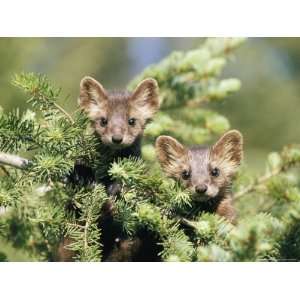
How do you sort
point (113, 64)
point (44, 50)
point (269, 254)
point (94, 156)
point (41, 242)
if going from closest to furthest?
point (269, 254)
point (94, 156)
point (41, 242)
point (44, 50)
point (113, 64)

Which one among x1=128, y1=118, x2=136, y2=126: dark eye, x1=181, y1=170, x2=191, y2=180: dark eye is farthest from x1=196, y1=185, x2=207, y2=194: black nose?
x1=128, y1=118, x2=136, y2=126: dark eye

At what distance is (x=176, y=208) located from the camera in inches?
195

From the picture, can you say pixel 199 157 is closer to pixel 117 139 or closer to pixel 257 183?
pixel 117 139

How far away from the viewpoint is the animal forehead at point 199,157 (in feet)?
18.9

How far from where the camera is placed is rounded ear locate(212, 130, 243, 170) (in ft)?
19.0

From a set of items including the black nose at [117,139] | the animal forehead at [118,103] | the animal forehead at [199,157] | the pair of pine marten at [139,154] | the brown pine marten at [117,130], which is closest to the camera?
the brown pine marten at [117,130]

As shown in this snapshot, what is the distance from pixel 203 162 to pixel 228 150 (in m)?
0.22

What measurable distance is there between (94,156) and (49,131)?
1.52ft

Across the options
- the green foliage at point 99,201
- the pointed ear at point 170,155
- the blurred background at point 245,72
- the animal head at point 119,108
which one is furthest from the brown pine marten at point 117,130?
the blurred background at point 245,72

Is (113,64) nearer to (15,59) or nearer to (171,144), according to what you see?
(15,59)

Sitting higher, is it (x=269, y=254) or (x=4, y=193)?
(x=4, y=193)

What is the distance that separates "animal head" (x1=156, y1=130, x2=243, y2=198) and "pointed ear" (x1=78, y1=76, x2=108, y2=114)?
2.68 ft

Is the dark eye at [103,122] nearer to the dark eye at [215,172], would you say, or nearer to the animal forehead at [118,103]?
the animal forehead at [118,103]

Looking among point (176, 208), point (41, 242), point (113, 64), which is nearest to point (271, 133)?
point (113, 64)
